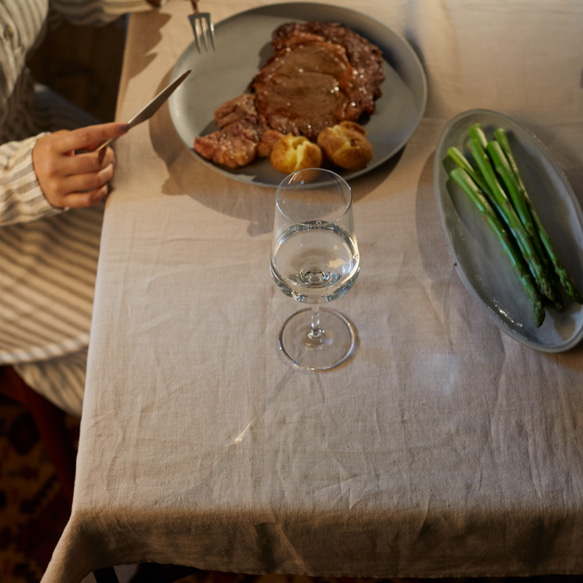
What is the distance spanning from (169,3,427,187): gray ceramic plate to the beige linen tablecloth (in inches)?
1.6

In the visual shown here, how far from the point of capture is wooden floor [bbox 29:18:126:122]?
2.14 metres

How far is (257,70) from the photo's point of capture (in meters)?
1.03

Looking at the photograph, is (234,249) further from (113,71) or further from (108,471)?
(113,71)

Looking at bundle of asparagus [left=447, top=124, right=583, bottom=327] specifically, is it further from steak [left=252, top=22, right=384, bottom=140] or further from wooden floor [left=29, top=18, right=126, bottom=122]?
wooden floor [left=29, top=18, right=126, bottom=122]

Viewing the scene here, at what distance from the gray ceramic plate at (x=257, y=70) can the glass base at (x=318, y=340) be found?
0.65 ft

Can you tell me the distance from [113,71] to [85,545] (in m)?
1.84

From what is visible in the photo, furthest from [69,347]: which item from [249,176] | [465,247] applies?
[465,247]

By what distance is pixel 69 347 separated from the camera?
110 cm

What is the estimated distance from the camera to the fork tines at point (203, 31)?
102cm

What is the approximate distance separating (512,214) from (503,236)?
0.03 metres

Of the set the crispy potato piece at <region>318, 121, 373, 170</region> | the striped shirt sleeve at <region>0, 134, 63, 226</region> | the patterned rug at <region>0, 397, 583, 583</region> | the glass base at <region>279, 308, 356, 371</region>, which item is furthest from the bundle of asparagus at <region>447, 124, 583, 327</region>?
the patterned rug at <region>0, 397, 583, 583</region>

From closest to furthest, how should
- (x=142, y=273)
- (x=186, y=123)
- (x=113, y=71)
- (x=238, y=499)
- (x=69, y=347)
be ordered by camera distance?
(x=238, y=499) → (x=142, y=273) → (x=186, y=123) → (x=69, y=347) → (x=113, y=71)

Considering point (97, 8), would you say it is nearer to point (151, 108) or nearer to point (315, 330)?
point (151, 108)

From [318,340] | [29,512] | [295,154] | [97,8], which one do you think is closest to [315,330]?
[318,340]
